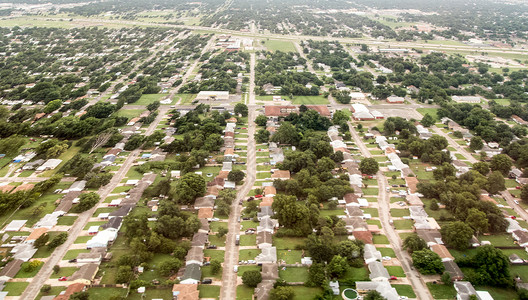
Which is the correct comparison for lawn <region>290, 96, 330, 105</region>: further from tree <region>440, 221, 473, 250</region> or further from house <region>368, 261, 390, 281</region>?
house <region>368, 261, 390, 281</region>

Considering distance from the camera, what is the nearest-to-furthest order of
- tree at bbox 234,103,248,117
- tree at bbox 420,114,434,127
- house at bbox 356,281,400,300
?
house at bbox 356,281,400,300
tree at bbox 420,114,434,127
tree at bbox 234,103,248,117

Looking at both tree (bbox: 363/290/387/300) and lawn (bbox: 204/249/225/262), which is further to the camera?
lawn (bbox: 204/249/225/262)

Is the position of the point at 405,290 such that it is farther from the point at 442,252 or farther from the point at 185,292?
the point at 185,292

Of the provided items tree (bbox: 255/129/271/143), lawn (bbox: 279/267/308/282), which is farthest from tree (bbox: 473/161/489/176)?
tree (bbox: 255/129/271/143)

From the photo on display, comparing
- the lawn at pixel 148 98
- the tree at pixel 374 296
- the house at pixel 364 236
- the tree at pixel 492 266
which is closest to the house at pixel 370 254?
the house at pixel 364 236

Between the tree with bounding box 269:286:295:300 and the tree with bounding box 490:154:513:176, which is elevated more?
the tree with bounding box 490:154:513:176

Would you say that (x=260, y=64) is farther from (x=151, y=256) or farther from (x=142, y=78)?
(x=151, y=256)

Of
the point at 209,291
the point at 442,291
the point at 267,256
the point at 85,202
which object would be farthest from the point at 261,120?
the point at 442,291

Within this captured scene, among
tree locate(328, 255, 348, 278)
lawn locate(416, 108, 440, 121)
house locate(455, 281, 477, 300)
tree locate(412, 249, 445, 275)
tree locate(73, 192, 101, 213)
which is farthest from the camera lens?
lawn locate(416, 108, 440, 121)
